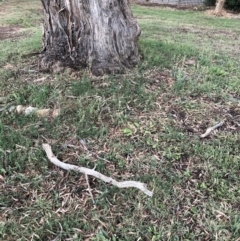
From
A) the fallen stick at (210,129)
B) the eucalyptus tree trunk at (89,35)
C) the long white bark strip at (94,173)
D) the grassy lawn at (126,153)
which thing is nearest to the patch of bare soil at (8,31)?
the grassy lawn at (126,153)

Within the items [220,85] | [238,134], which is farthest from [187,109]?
[220,85]

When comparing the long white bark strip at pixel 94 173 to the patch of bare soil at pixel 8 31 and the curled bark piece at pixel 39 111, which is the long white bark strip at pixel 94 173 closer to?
the curled bark piece at pixel 39 111

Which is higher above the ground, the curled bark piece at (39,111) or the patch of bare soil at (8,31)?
the curled bark piece at (39,111)

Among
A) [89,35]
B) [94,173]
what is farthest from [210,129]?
[89,35]

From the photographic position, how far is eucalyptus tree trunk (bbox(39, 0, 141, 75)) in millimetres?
2920

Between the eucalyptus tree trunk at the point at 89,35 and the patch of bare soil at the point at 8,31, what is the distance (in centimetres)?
267

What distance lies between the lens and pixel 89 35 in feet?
9.72

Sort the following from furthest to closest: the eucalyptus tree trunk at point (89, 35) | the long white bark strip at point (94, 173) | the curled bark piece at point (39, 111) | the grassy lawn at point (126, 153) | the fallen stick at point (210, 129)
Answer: the eucalyptus tree trunk at point (89, 35)
the curled bark piece at point (39, 111)
the fallen stick at point (210, 129)
the long white bark strip at point (94, 173)
the grassy lawn at point (126, 153)

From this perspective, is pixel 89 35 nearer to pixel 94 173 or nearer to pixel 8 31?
pixel 94 173

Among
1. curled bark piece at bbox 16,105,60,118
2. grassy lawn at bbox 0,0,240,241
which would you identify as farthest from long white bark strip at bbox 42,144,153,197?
curled bark piece at bbox 16,105,60,118

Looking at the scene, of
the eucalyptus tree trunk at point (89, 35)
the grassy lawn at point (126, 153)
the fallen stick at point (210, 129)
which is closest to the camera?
the grassy lawn at point (126, 153)

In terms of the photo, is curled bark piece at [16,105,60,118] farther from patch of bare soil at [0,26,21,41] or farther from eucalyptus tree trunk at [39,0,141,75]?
patch of bare soil at [0,26,21,41]

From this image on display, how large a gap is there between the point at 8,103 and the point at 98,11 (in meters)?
1.17

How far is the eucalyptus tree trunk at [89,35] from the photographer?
9.58 ft
